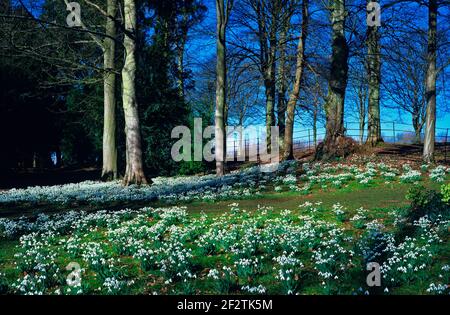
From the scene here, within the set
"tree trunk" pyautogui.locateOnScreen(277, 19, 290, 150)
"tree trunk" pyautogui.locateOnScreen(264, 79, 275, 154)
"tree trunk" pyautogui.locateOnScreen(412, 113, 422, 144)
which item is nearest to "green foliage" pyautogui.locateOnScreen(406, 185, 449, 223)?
"tree trunk" pyautogui.locateOnScreen(277, 19, 290, 150)

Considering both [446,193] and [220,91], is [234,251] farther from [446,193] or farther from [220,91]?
[220,91]

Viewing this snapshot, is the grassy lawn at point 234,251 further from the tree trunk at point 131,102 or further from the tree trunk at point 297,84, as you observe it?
the tree trunk at point 297,84

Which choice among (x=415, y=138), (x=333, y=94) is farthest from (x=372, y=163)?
(x=415, y=138)

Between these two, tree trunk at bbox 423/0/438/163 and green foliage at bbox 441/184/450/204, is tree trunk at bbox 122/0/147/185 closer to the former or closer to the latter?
green foliage at bbox 441/184/450/204

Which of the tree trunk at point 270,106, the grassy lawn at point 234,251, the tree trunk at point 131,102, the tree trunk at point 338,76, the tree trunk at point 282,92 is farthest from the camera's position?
the tree trunk at point 270,106

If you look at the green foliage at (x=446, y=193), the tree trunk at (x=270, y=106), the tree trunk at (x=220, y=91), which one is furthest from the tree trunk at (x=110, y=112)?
the green foliage at (x=446, y=193)

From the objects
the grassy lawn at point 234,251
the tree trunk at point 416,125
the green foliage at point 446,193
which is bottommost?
the grassy lawn at point 234,251

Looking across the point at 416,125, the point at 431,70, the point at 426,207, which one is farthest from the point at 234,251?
the point at 416,125

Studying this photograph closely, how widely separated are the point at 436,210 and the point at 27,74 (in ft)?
120

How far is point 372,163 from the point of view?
68.3ft

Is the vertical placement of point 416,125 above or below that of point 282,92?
below

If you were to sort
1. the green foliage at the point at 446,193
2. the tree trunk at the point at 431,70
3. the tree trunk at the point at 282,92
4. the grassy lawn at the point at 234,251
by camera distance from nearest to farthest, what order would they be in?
the grassy lawn at the point at 234,251, the green foliage at the point at 446,193, the tree trunk at the point at 431,70, the tree trunk at the point at 282,92

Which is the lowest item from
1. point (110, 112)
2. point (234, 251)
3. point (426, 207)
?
point (234, 251)
